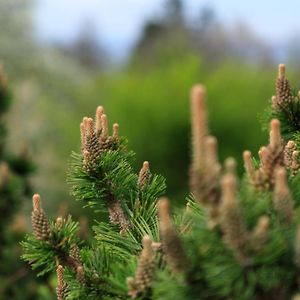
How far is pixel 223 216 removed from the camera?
3.93 feet

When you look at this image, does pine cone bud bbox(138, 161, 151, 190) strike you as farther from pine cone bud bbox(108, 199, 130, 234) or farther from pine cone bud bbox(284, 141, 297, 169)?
pine cone bud bbox(284, 141, 297, 169)

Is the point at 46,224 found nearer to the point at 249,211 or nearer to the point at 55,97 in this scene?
the point at 249,211

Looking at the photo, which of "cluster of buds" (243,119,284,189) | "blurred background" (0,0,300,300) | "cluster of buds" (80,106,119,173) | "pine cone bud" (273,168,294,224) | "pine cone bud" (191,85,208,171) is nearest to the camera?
"pine cone bud" (191,85,208,171)

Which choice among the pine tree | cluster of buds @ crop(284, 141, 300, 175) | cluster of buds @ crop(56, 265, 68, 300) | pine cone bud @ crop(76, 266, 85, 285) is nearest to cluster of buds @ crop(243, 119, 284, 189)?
the pine tree

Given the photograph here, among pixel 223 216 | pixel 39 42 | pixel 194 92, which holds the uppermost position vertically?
pixel 39 42

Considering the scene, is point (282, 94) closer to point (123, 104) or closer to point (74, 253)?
point (74, 253)

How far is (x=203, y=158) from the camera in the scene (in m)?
1.21

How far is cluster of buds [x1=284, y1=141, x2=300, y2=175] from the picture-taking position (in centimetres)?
177

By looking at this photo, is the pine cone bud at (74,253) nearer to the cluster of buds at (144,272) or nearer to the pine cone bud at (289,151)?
the cluster of buds at (144,272)

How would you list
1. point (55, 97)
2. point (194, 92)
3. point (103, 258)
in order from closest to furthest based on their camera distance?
point (194, 92) < point (103, 258) < point (55, 97)

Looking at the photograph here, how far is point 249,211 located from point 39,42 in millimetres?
21951

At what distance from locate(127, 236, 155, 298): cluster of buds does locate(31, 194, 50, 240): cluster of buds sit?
36 centimetres

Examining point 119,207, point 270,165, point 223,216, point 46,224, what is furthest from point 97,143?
point 223,216

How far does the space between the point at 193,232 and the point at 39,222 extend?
508mm
